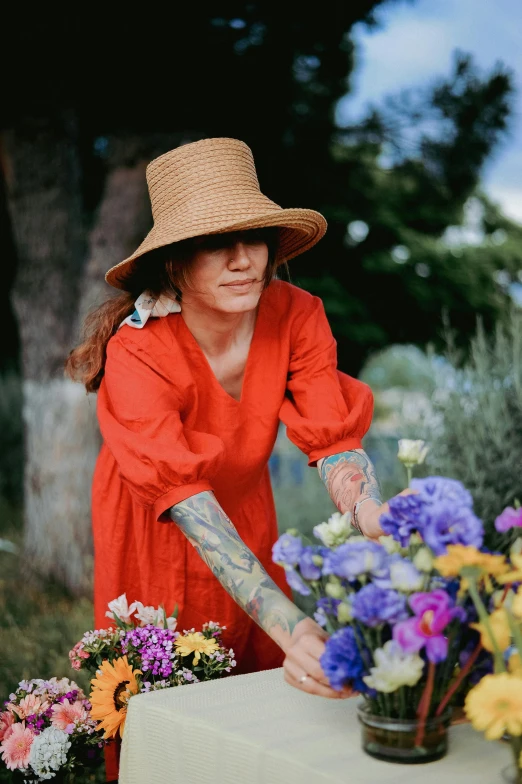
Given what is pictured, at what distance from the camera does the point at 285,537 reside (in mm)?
1200

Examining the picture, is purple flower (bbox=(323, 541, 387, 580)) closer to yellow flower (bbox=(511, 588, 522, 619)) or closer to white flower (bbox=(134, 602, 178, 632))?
yellow flower (bbox=(511, 588, 522, 619))

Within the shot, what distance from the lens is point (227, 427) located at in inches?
83.5

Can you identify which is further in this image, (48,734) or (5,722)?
(5,722)

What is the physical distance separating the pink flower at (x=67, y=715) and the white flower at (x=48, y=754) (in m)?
0.04

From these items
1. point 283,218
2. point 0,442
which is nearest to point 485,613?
point 283,218

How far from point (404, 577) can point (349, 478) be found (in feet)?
2.87

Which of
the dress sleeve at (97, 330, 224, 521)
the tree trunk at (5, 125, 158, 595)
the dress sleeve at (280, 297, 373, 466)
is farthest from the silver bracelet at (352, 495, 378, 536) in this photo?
the tree trunk at (5, 125, 158, 595)

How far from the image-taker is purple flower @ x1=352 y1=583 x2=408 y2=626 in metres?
1.06

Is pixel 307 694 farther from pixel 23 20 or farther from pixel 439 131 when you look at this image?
pixel 439 131

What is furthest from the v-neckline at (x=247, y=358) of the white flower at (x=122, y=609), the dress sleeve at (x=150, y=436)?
the white flower at (x=122, y=609)

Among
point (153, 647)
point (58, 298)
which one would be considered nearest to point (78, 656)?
point (153, 647)

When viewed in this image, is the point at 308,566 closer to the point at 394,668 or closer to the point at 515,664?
the point at 394,668

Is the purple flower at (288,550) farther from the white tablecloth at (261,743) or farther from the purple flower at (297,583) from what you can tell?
the white tablecloth at (261,743)

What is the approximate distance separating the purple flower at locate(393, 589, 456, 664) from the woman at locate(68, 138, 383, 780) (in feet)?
1.96
